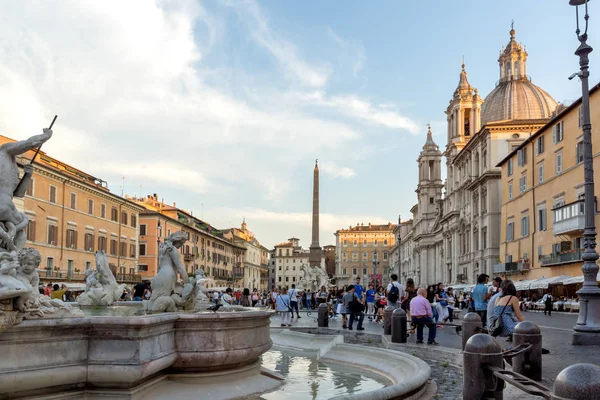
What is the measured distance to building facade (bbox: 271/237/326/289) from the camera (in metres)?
152

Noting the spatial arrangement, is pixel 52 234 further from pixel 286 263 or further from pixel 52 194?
pixel 286 263

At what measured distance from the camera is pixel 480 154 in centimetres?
5662

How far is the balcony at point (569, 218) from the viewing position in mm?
32578

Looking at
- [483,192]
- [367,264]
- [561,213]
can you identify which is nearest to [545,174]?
[561,213]

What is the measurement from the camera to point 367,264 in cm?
14412

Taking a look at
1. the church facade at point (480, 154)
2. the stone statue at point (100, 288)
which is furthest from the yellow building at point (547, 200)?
the stone statue at point (100, 288)

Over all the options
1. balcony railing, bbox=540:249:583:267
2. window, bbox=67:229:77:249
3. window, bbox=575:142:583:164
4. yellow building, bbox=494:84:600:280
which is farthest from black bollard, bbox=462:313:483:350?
window, bbox=67:229:77:249

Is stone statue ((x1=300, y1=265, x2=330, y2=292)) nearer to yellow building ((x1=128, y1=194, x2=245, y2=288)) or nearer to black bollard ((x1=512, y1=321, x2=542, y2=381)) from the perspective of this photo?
yellow building ((x1=128, y1=194, x2=245, y2=288))

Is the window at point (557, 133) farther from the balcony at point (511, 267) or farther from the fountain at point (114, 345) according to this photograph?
the fountain at point (114, 345)

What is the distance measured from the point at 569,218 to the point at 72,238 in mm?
32391

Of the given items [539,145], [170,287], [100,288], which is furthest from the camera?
[539,145]

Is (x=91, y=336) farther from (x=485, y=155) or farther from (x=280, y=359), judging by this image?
(x=485, y=155)

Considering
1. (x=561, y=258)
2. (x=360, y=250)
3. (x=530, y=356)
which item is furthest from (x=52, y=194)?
(x=360, y=250)

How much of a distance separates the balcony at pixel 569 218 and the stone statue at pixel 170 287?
2917cm
